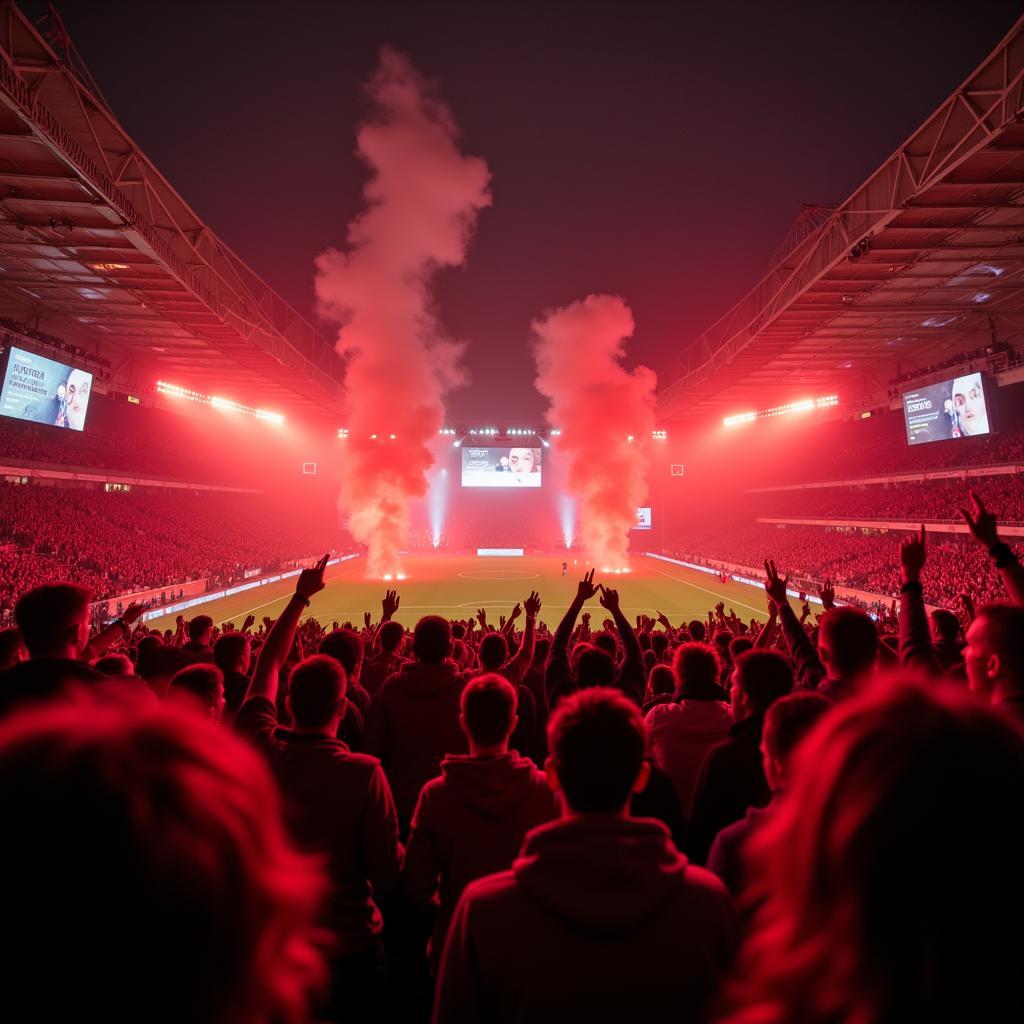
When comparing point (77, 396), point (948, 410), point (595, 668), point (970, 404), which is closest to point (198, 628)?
point (595, 668)

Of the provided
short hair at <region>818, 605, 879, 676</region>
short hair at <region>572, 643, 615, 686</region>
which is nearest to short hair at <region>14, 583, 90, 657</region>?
short hair at <region>572, 643, 615, 686</region>

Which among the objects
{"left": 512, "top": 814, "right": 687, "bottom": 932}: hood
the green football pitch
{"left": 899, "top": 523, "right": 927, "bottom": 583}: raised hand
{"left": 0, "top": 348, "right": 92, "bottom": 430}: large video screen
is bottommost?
the green football pitch

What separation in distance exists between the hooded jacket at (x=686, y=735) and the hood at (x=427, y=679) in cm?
162

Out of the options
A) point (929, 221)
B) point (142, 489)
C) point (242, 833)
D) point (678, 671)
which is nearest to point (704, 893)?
point (242, 833)

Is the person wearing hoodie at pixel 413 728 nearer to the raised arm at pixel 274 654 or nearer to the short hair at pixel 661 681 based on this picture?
the raised arm at pixel 274 654

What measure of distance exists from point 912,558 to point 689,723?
272cm

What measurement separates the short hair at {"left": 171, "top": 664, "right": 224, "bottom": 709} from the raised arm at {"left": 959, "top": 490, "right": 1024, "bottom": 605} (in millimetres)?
5617

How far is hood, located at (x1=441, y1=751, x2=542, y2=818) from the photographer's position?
111 inches

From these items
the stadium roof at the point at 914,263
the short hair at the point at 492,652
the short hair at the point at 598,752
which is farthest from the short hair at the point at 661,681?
the stadium roof at the point at 914,263

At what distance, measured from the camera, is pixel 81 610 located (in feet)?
12.9

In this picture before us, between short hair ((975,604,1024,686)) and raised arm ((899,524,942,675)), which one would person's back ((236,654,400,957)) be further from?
raised arm ((899,524,942,675))

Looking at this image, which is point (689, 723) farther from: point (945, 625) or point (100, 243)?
point (100, 243)

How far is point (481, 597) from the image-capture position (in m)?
37.6

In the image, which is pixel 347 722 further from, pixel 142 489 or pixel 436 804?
pixel 142 489
